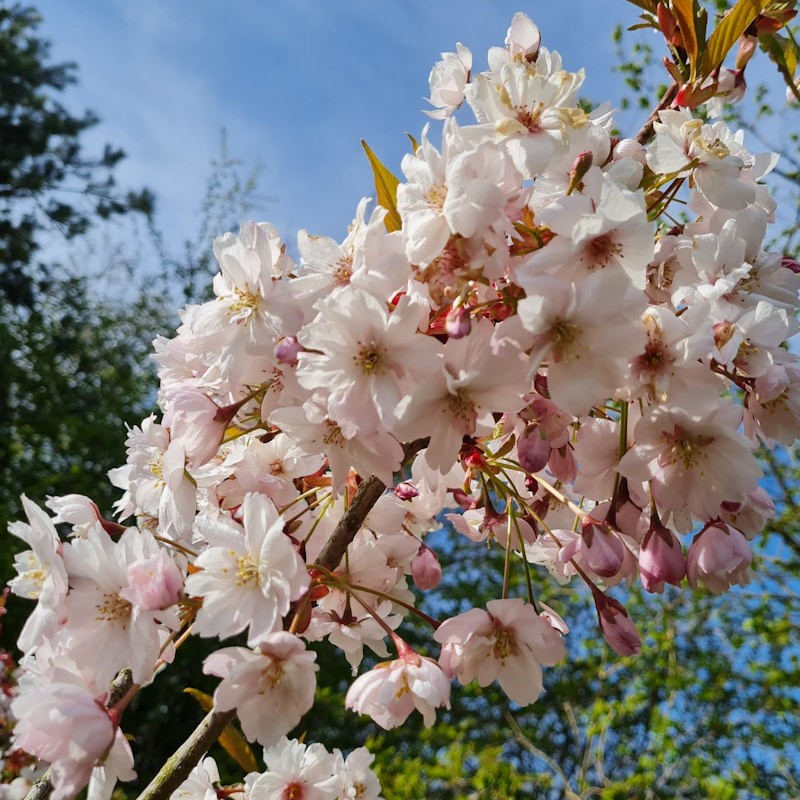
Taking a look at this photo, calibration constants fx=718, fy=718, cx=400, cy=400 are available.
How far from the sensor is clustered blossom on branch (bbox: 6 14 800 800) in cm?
61

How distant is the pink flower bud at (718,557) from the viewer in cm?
76

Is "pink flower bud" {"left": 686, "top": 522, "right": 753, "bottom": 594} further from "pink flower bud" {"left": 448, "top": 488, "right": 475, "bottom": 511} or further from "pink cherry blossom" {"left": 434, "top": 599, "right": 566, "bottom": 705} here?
"pink flower bud" {"left": 448, "top": 488, "right": 475, "bottom": 511}

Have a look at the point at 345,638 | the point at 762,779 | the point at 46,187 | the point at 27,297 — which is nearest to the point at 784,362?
the point at 345,638

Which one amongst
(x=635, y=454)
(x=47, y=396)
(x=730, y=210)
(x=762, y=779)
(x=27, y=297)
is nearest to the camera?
(x=635, y=454)

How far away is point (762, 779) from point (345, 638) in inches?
157

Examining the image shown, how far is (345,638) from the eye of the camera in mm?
892

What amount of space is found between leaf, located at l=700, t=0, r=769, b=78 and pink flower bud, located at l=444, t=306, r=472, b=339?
53 centimetres

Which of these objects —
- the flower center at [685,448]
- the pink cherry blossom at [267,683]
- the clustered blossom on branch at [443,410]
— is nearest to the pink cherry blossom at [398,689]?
the clustered blossom on branch at [443,410]

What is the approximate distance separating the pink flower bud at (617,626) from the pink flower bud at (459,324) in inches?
15.7

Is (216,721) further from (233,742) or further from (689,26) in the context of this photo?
(689,26)

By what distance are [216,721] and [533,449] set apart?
419 mm

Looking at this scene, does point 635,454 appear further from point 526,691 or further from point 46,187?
point 46,187

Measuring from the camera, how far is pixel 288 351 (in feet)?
2.18

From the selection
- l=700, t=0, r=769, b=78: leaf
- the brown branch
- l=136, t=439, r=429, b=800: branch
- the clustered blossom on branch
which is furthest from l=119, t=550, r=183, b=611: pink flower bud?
l=700, t=0, r=769, b=78: leaf
